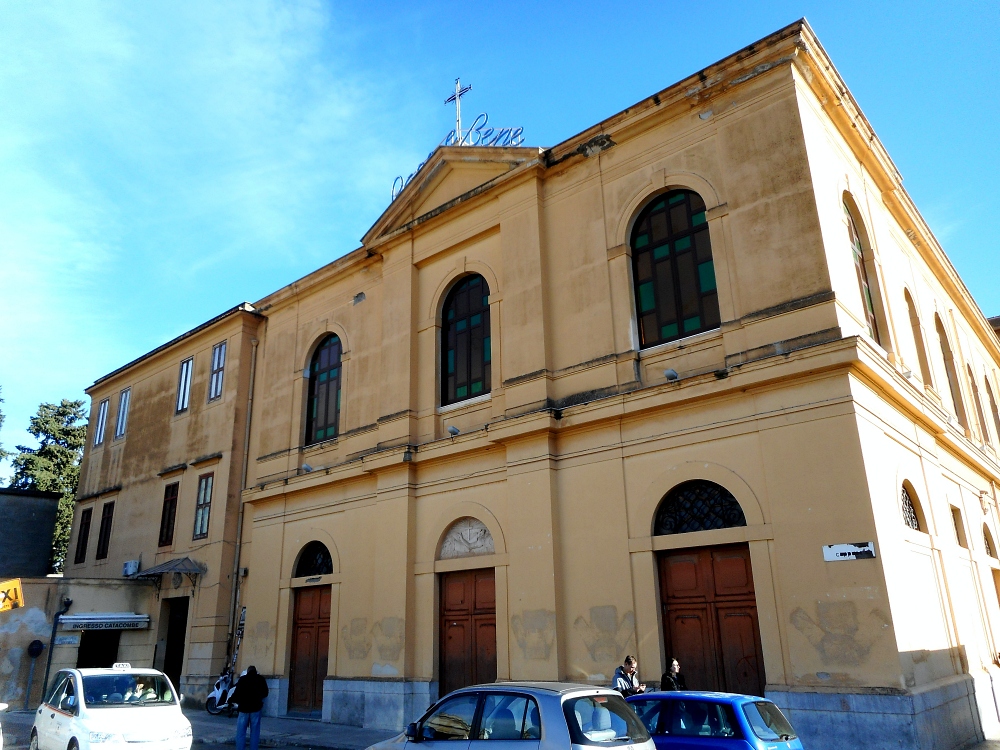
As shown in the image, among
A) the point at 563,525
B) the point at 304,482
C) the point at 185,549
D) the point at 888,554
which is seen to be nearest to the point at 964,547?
the point at 888,554

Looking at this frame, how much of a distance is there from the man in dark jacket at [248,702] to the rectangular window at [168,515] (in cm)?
1111

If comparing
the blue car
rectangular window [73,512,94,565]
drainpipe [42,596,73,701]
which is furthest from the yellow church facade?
rectangular window [73,512,94,565]

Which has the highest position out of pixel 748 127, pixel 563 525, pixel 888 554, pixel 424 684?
pixel 748 127

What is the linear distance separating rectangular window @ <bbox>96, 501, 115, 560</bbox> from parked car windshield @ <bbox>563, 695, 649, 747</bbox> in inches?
882

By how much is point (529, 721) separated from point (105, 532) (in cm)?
2289

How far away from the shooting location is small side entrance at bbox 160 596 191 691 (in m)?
21.0

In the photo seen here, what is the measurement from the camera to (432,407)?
16.7 metres

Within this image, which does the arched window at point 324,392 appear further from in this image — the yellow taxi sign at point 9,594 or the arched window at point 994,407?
the arched window at point 994,407

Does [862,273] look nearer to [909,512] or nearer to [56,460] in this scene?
[909,512]

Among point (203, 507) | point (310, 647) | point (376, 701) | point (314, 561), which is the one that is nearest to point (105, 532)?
point (203, 507)

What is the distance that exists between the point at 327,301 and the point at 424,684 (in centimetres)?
1026

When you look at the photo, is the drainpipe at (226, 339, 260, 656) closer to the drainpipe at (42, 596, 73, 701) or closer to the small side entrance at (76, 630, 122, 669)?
the small side entrance at (76, 630, 122, 669)

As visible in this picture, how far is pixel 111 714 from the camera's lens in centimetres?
1059

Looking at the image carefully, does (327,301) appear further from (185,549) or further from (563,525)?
(563,525)
